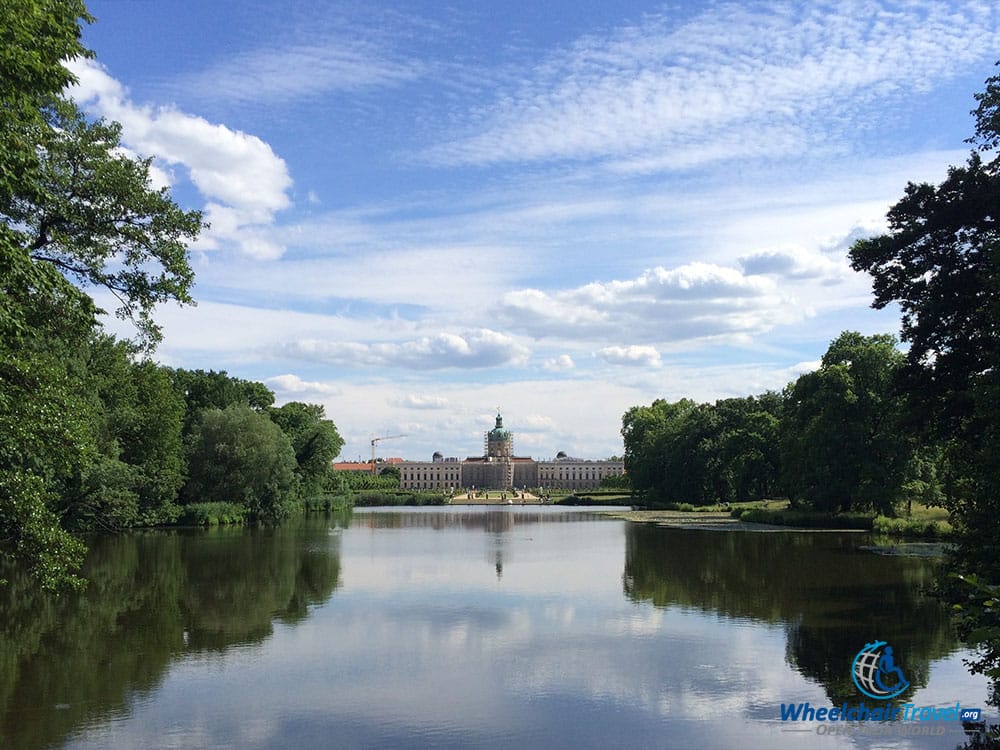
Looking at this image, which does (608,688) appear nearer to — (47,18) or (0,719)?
(0,719)

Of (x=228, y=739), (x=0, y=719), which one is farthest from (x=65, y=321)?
(x=228, y=739)

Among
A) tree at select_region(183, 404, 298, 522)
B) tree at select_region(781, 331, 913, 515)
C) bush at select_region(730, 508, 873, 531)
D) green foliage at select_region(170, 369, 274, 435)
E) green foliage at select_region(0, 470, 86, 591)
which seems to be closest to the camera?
green foliage at select_region(0, 470, 86, 591)

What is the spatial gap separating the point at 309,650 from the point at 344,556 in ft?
67.1

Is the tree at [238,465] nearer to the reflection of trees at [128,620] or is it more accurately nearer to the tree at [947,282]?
the reflection of trees at [128,620]

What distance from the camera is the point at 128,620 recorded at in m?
21.0

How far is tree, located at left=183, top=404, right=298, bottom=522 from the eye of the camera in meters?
61.5

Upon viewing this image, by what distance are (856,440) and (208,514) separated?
41.5 metres

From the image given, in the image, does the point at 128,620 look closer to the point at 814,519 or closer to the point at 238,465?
the point at 814,519

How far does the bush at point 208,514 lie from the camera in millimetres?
57562

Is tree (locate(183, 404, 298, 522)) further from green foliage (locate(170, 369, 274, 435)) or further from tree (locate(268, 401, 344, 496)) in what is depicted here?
tree (locate(268, 401, 344, 496))

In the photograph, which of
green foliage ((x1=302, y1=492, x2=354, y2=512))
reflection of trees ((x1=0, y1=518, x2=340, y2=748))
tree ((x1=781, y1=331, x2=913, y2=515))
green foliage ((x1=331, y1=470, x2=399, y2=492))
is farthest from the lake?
green foliage ((x1=331, y1=470, x2=399, y2=492))

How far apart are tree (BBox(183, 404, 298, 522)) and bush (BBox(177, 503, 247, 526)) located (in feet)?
6.77

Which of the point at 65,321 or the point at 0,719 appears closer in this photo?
the point at 0,719

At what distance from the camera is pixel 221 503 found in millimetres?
59312
